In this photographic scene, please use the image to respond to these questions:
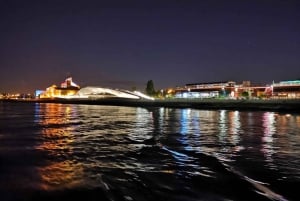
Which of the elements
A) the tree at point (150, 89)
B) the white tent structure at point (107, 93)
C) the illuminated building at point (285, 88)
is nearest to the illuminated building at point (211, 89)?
the tree at point (150, 89)

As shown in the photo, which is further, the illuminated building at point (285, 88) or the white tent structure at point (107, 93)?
the white tent structure at point (107, 93)

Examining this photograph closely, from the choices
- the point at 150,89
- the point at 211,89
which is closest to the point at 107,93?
the point at 150,89

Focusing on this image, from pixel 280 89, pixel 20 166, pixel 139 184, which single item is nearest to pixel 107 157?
pixel 20 166

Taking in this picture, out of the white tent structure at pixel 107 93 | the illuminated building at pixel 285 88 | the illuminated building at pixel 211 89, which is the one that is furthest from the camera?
the illuminated building at pixel 211 89

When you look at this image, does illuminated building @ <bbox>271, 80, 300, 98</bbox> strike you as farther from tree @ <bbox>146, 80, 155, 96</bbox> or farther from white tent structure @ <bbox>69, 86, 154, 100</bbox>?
tree @ <bbox>146, 80, 155, 96</bbox>

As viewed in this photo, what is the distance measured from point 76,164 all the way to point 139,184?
4027mm

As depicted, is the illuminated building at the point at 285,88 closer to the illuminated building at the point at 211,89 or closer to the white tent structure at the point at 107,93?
the illuminated building at the point at 211,89

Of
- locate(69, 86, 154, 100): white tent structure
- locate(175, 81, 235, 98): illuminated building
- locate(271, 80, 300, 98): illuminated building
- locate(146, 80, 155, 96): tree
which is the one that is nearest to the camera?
locate(271, 80, 300, 98): illuminated building

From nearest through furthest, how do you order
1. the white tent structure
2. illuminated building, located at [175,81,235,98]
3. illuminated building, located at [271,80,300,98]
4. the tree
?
illuminated building, located at [271,80,300,98] < the white tent structure < illuminated building, located at [175,81,235,98] < the tree

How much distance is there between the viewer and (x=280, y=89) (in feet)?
451

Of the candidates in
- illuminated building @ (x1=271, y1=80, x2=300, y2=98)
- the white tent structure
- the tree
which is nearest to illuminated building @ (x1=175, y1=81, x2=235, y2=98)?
the tree

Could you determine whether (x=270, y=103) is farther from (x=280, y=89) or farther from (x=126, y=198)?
(x=126, y=198)

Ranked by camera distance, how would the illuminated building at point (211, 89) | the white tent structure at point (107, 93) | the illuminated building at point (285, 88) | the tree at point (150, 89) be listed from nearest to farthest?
the illuminated building at point (285, 88) → the white tent structure at point (107, 93) → the illuminated building at point (211, 89) → the tree at point (150, 89)

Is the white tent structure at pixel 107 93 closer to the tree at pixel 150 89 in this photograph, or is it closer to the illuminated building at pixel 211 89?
the tree at pixel 150 89
